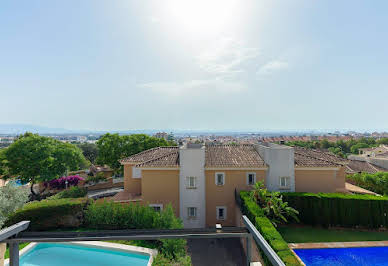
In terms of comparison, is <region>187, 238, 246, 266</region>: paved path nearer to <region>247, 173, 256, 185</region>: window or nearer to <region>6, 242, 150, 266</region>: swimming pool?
<region>6, 242, 150, 266</region>: swimming pool

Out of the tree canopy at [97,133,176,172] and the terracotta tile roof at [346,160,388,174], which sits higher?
the tree canopy at [97,133,176,172]

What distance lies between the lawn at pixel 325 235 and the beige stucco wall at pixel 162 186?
847 cm

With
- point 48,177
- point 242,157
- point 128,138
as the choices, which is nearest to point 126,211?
point 242,157

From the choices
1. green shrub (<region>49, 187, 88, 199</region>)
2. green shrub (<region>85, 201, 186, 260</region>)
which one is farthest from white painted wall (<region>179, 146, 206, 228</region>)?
green shrub (<region>49, 187, 88, 199</region>)

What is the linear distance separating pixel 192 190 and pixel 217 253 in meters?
5.05

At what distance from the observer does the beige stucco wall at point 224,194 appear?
1730cm

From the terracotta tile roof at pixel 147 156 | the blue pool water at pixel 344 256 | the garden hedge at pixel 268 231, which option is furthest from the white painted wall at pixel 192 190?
the blue pool water at pixel 344 256

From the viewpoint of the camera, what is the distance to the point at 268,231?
10.0 metres

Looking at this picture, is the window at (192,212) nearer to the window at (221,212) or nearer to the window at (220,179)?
the window at (221,212)

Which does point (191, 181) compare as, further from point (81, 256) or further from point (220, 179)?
point (81, 256)

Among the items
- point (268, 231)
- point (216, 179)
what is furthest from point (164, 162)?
point (268, 231)

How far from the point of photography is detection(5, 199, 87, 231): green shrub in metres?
14.1

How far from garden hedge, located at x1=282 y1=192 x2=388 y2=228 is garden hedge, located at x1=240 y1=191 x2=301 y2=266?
3.69 meters

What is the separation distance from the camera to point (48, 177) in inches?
1109
